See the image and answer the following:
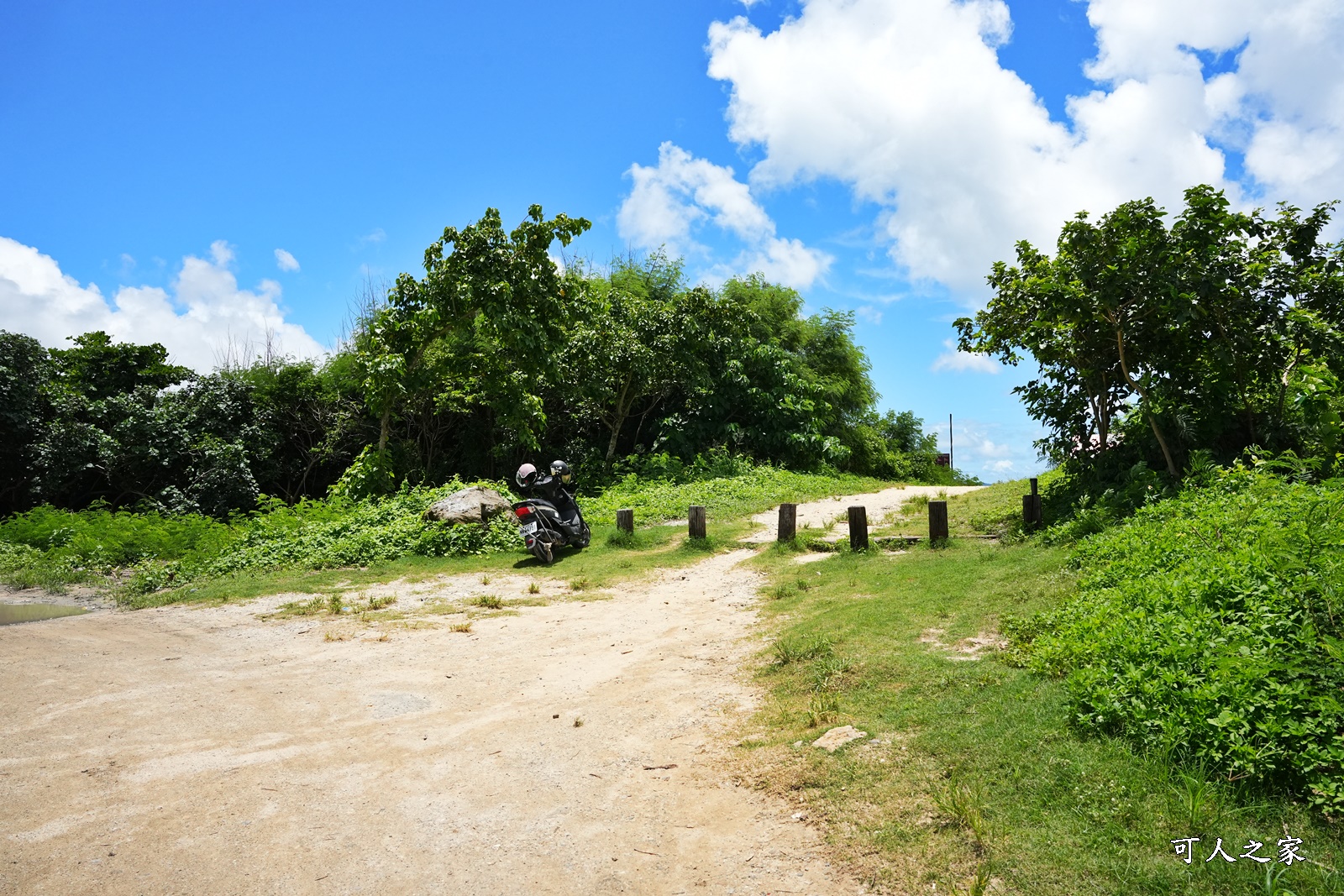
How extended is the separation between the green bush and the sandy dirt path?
1805 millimetres

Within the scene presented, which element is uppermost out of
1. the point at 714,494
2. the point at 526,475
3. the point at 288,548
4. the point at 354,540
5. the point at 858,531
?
the point at 526,475

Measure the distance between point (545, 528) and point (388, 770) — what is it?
758cm

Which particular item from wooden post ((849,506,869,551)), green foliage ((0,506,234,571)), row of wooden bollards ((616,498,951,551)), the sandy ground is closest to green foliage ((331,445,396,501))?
green foliage ((0,506,234,571))

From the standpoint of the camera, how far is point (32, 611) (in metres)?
9.68

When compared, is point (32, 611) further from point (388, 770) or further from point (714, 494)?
point (714, 494)

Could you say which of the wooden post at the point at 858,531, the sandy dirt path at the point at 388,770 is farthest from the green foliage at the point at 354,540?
the wooden post at the point at 858,531

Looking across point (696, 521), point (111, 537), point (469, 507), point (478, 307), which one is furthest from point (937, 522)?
point (111, 537)

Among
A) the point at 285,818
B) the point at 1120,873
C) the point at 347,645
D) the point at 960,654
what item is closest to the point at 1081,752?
the point at 1120,873

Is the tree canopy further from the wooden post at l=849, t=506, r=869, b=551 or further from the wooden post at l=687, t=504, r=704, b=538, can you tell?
the wooden post at l=849, t=506, r=869, b=551

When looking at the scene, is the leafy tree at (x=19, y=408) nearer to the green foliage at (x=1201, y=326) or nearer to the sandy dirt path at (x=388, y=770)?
the sandy dirt path at (x=388, y=770)

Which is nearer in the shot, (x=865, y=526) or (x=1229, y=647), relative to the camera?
(x=1229, y=647)

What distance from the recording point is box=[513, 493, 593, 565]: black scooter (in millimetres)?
11758

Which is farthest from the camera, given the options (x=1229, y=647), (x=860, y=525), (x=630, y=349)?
(x=630, y=349)

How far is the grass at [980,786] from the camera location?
2975 millimetres
